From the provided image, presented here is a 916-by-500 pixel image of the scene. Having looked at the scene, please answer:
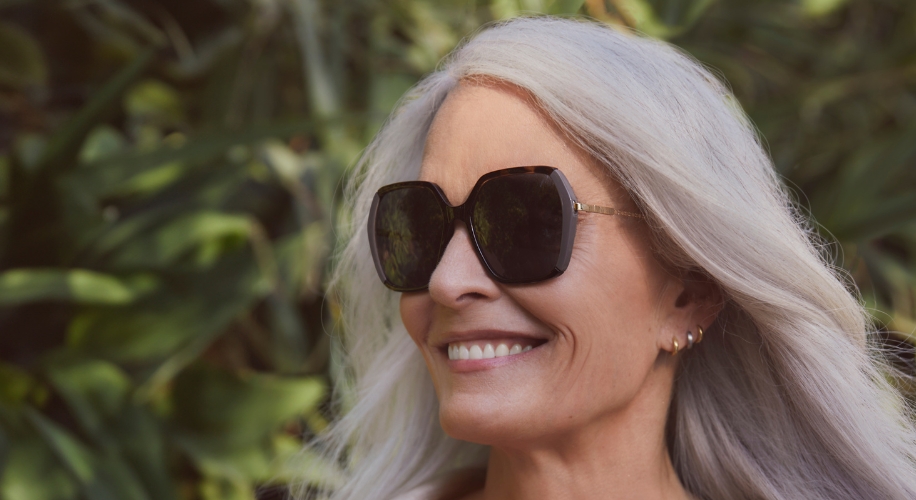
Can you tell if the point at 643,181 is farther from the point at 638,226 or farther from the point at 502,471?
the point at 502,471

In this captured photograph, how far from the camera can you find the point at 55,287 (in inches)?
59.6

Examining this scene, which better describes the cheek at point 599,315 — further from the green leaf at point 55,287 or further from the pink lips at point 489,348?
the green leaf at point 55,287

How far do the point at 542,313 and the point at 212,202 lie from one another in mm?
1206

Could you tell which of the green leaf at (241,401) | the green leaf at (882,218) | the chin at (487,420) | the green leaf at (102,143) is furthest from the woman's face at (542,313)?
the green leaf at (102,143)

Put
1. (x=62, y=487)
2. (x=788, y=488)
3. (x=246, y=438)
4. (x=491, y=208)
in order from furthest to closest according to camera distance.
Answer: (x=246, y=438)
(x=62, y=487)
(x=788, y=488)
(x=491, y=208)

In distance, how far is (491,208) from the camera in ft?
2.52

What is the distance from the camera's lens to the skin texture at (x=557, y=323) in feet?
2.51

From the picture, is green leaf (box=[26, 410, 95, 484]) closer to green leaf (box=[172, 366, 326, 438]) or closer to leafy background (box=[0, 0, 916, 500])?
leafy background (box=[0, 0, 916, 500])

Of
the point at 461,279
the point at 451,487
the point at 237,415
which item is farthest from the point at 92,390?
the point at 461,279

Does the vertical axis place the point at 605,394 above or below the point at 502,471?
above

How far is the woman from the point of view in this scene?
0.76 metres

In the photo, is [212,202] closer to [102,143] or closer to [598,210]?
[102,143]

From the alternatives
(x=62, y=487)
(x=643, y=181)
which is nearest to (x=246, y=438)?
(x=62, y=487)

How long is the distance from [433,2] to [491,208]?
4.44 feet
